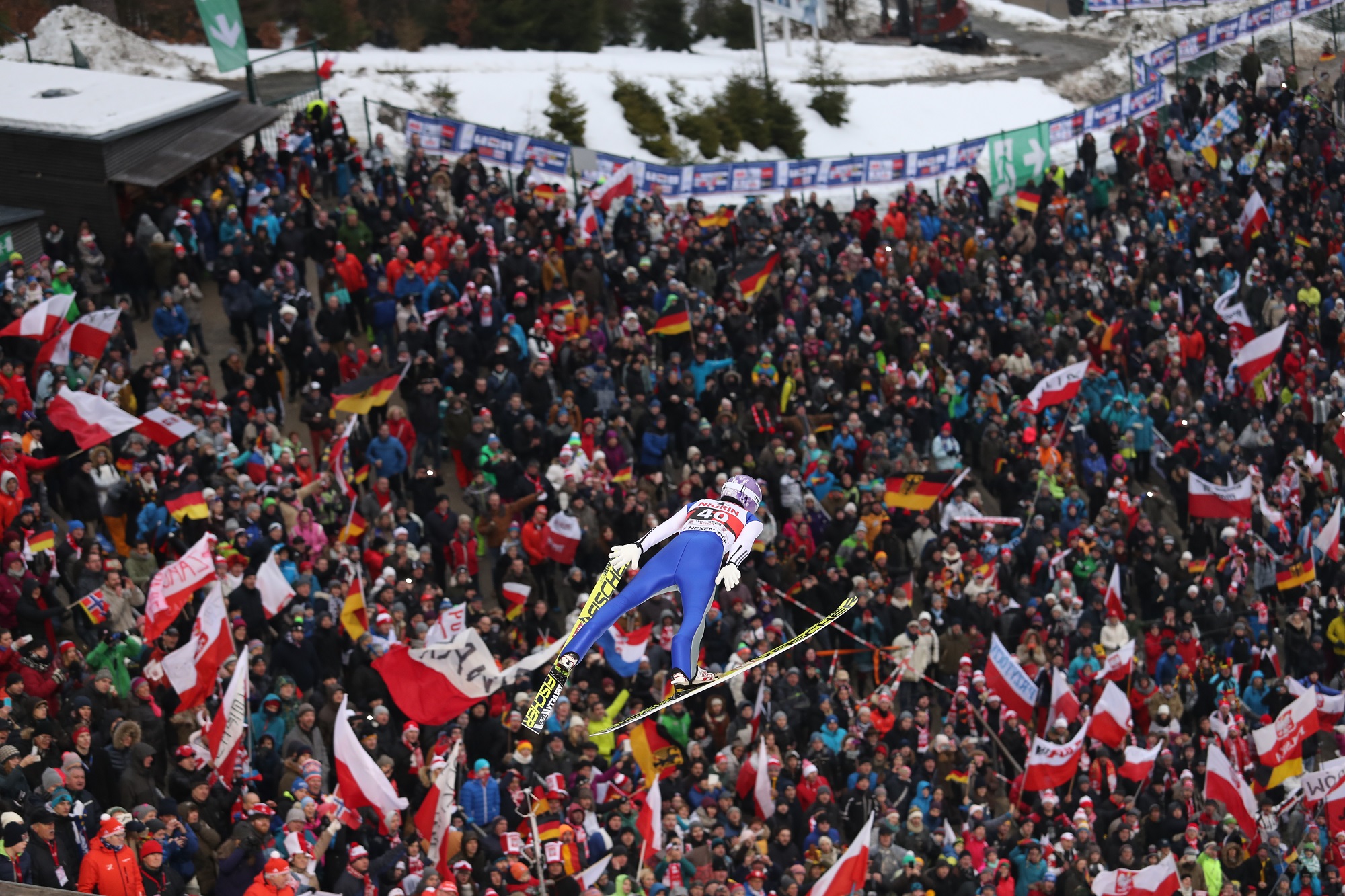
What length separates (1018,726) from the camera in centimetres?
1912

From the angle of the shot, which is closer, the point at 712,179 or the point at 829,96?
the point at 712,179

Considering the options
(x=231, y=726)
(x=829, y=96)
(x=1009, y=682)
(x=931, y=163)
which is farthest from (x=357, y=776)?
(x=829, y=96)

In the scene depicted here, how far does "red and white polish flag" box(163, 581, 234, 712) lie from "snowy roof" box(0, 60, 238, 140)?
1197 cm

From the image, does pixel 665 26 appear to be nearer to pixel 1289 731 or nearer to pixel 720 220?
pixel 720 220

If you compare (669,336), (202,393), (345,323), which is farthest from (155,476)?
(669,336)

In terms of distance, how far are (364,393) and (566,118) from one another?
53.9 ft

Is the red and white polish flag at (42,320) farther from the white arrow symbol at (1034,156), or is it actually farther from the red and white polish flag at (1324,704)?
the white arrow symbol at (1034,156)

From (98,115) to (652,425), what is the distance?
34.8ft

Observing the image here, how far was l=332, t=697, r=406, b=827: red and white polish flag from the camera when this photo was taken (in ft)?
50.5

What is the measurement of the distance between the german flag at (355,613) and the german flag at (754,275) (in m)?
9.84

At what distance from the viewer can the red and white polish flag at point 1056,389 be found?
945 inches

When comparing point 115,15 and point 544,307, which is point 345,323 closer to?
point 544,307

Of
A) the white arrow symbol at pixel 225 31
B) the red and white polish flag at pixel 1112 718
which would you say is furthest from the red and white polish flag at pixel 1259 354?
the white arrow symbol at pixel 225 31

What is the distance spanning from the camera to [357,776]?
15.4 m
